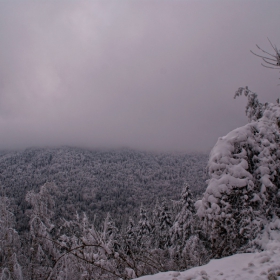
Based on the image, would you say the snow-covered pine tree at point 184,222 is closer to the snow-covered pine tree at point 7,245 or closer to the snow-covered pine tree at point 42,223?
the snow-covered pine tree at point 42,223

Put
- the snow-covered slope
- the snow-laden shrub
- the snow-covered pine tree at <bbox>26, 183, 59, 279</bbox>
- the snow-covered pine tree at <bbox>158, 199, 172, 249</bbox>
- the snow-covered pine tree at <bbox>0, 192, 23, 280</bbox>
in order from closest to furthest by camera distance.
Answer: the snow-covered slope, the snow-laden shrub, the snow-covered pine tree at <bbox>0, 192, 23, 280</bbox>, the snow-covered pine tree at <bbox>26, 183, 59, 279</bbox>, the snow-covered pine tree at <bbox>158, 199, 172, 249</bbox>

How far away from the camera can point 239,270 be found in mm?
3348

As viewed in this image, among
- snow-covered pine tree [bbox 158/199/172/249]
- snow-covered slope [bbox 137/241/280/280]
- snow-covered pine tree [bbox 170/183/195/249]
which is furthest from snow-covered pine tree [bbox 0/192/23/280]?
snow-covered pine tree [bbox 158/199/172/249]

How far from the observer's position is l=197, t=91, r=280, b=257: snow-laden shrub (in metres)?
4.59

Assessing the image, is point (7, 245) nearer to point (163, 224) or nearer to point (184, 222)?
point (184, 222)

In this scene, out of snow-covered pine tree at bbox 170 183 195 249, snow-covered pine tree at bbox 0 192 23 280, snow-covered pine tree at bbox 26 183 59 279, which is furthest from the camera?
snow-covered pine tree at bbox 170 183 195 249

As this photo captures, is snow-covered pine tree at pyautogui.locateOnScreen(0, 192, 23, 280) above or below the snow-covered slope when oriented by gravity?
below

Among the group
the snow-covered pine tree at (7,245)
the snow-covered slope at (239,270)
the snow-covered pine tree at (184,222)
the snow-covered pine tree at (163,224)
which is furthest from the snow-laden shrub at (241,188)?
the snow-covered pine tree at (163,224)

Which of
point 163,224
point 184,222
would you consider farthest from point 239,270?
point 163,224

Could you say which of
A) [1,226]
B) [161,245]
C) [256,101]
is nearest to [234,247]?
[256,101]

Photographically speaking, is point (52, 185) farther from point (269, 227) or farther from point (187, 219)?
point (269, 227)

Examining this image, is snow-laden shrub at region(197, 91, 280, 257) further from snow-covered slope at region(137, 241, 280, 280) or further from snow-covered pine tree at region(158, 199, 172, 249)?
snow-covered pine tree at region(158, 199, 172, 249)

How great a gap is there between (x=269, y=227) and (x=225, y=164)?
1.61 metres

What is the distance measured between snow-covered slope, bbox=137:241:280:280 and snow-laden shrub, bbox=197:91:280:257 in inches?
36.3
